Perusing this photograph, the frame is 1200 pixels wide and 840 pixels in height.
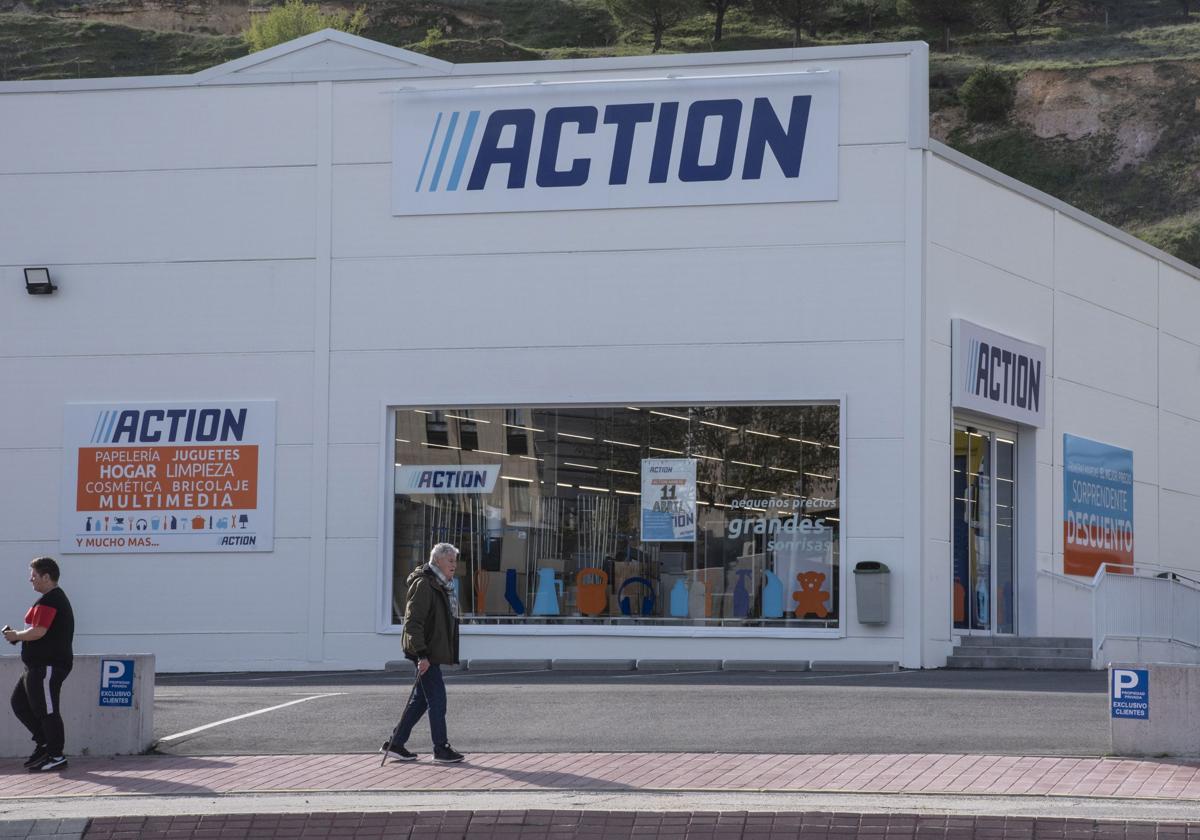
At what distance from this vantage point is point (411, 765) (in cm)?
1207

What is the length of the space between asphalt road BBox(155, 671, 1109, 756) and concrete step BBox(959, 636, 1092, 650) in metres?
2.81

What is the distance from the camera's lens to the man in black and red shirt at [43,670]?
41.4 feet

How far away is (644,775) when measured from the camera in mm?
11266

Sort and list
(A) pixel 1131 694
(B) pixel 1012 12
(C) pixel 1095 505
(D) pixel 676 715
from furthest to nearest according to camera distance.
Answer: (B) pixel 1012 12
(C) pixel 1095 505
(D) pixel 676 715
(A) pixel 1131 694

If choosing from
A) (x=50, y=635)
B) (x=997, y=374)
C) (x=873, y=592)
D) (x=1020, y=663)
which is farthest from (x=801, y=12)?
(x=50, y=635)

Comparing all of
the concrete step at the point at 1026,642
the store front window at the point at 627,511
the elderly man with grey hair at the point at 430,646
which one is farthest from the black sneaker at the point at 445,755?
the concrete step at the point at 1026,642

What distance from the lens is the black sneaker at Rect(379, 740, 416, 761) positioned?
477 inches

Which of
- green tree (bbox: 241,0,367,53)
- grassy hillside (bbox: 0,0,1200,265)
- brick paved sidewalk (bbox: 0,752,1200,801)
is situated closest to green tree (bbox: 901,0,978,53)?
grassy hillside (bbox: 0,0,1200,265)

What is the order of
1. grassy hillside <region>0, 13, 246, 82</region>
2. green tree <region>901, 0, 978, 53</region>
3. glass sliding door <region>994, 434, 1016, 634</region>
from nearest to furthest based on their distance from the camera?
1. glass sliding door <region>994, 434, 1016, 634</region>
2. grassy hillside <region>0, 13, 246, 82</region>
3. green tree <region>901, 0, 978, 53</region>

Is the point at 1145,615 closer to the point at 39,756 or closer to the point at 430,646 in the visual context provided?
the point at 430,646

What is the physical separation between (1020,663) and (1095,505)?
480cm

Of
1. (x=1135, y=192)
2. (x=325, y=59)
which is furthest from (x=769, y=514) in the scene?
(x=1135, y=192)

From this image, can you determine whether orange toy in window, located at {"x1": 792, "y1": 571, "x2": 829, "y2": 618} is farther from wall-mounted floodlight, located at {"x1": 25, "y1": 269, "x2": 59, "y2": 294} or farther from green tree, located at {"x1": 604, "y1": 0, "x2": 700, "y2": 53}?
green tree, located at {"x1": 604, "y1": 0, "x2": 700, "y2": 53}

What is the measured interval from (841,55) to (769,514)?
5.69m
